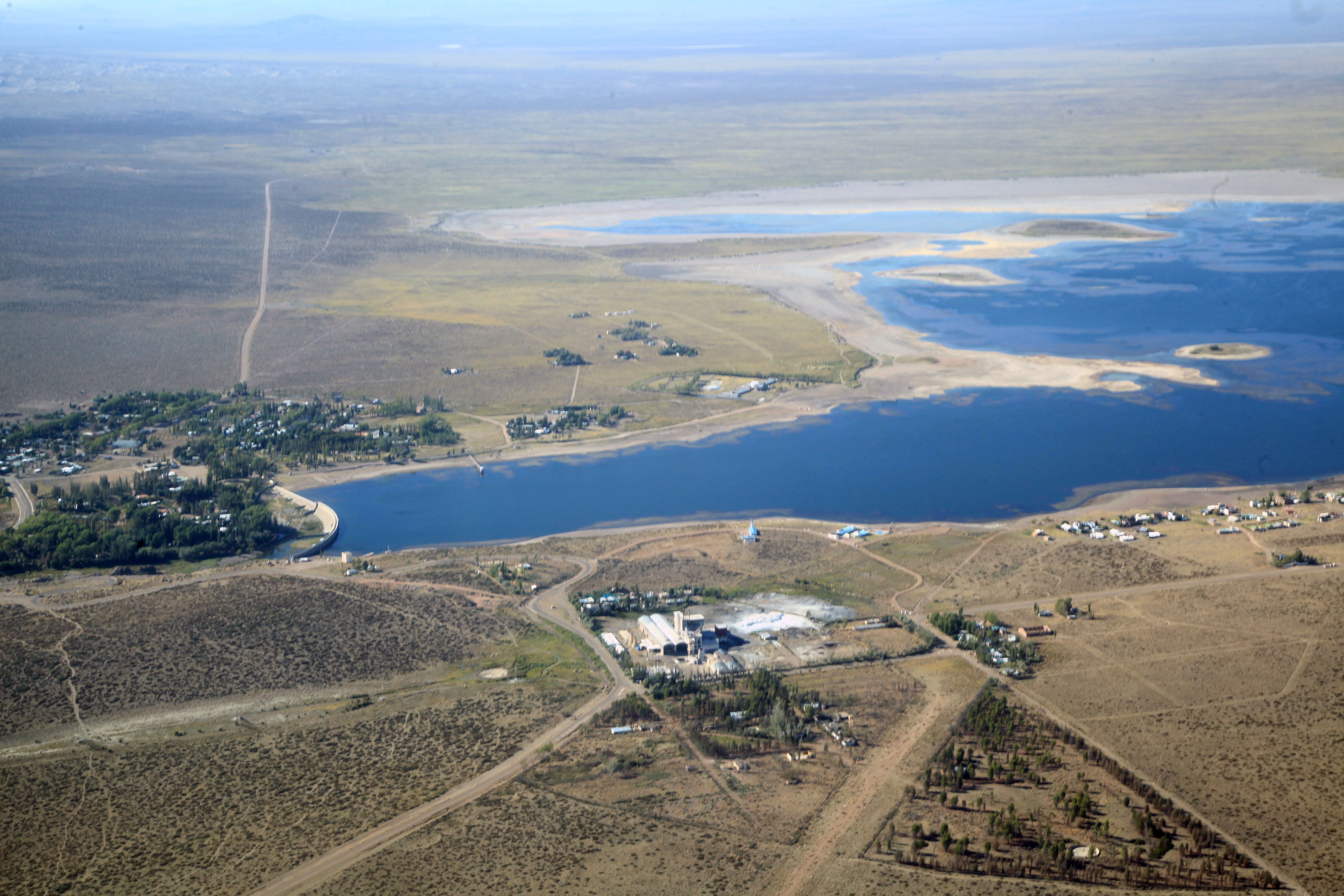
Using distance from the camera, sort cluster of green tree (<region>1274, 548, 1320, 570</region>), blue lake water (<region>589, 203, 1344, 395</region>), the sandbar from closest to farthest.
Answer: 1. cluster of green tree (<region>1274, 548, 1320, 570</region>)
2. blue lake water (<region>589, 203, 1344, 395</region>)
3. the sandbar

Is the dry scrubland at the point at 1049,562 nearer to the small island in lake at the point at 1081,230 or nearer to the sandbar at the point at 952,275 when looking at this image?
the sandbar at the point at 952,275

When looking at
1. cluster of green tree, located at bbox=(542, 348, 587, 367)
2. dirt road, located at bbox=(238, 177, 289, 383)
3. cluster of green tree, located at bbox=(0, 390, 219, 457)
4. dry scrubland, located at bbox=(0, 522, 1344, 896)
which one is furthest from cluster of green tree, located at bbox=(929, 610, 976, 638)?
dirt road, located at bbox=(238, 177, 289, 383)

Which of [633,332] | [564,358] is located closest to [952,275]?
[633,332]

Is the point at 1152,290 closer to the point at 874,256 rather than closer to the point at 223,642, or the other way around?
the point at 874,256

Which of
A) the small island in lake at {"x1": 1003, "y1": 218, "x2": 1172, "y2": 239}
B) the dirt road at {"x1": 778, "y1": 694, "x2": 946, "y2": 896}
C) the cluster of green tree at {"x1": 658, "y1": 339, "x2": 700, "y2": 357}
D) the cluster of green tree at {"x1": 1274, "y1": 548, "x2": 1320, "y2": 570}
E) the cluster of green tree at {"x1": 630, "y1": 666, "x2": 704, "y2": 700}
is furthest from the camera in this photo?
the small island in lake at {"x1": 1003, "y1": 218, "x2": 1172, "y2": 239}

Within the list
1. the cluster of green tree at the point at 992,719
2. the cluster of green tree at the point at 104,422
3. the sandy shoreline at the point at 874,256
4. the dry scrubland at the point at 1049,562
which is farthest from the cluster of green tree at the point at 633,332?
the cluster of green tree at the point at 992,719

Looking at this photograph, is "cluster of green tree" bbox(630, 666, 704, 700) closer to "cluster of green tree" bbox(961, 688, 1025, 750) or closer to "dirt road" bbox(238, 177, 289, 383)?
"cluster of green tree" bbox(961, 688, 1025, 750)

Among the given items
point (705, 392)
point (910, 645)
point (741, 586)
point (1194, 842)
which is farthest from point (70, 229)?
point (1194, 842)
